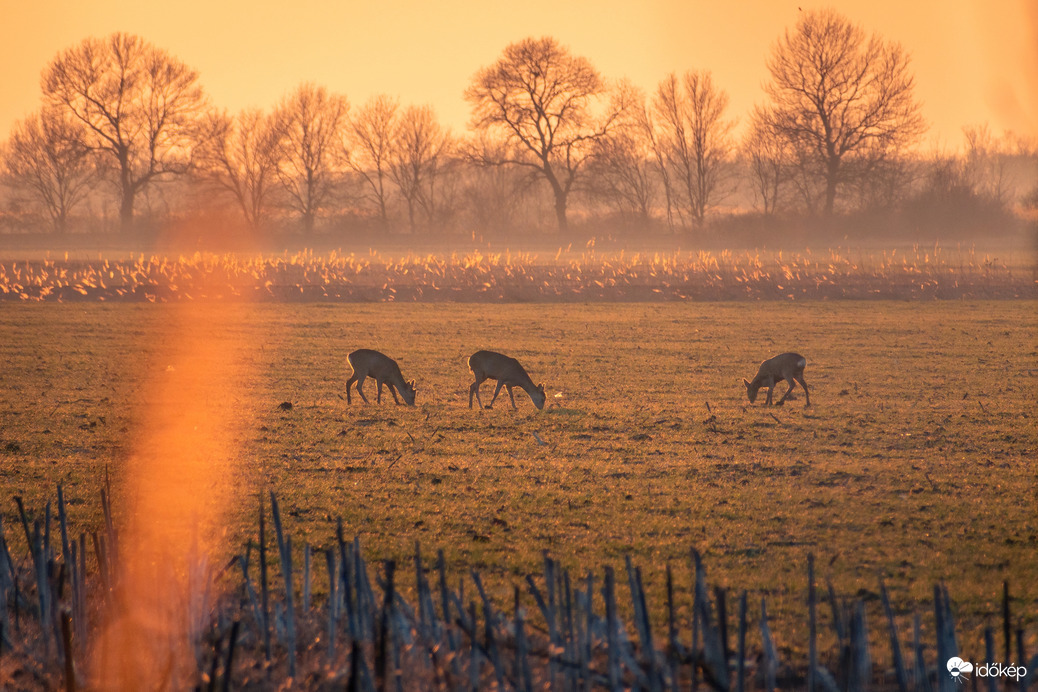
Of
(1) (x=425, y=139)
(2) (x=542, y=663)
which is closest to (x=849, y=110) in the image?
(1) (x=425, y=139)

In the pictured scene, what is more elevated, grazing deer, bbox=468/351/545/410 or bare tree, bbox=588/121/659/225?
bare tree, bbox=588/121/659/225

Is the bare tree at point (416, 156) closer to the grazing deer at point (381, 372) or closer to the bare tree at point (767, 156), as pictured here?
the bare tree at point (767, 156)

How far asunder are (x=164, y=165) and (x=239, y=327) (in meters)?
67.9

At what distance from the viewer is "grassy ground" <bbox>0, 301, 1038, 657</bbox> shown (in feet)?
26.4

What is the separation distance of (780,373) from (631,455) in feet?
14.7

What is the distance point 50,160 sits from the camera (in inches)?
3644

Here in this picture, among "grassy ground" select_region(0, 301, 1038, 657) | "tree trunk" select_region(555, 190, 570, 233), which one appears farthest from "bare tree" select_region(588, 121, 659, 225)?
"grassy ground" select_region(0, 301, 1038, 657)

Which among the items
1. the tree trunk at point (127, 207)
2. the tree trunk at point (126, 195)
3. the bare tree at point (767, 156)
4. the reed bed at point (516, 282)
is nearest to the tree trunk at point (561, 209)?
the bare tree at point (767, 156)

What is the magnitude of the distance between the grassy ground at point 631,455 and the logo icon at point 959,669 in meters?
1.14

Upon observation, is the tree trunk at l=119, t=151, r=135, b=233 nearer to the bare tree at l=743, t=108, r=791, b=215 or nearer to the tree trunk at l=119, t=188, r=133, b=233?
the tree trunk at l=119, t=188, r=133, b=233

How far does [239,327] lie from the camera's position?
27922 mm

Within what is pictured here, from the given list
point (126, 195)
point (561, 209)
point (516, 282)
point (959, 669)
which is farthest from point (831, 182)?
point (959, 669)

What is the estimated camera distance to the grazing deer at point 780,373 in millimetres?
15125

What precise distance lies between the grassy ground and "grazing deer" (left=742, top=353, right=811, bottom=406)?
0.31m
